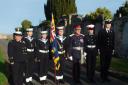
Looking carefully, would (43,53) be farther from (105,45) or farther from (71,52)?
(105,45)

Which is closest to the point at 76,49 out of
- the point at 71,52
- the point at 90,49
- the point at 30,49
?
the point at 71,52

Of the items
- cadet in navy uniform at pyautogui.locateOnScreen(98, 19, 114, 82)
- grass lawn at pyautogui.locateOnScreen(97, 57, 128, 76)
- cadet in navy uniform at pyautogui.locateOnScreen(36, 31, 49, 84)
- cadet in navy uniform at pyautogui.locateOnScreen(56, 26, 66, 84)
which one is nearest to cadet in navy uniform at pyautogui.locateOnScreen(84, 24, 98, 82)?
cadet in navy uniform at pyautogui.locateOnScreen(98, 19, 114, 82)

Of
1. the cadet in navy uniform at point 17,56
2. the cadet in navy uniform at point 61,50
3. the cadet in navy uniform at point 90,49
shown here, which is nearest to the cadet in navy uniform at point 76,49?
the cadet in navy uniform at point 90,49

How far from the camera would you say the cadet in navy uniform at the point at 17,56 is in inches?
646

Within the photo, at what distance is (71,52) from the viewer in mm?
17312

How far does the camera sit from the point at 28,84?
1756cm

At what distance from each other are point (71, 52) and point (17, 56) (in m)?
1.87

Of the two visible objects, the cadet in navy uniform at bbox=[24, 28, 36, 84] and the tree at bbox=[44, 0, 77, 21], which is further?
the tree at bbox=[44, 0, 77, 21]

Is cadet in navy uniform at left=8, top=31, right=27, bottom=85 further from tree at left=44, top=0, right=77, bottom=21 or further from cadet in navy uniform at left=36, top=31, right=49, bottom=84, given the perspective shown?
tree at left=44, top=0, right=77, bottom=21

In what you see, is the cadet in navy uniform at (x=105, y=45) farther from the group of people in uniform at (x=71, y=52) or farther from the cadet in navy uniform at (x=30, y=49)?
the cadet in navy uniform at (x=30, y=49)

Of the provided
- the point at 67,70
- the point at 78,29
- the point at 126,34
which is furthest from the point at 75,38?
the point at 126,34

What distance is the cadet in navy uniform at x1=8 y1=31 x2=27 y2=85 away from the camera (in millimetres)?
16406

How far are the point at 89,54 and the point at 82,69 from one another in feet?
12.9

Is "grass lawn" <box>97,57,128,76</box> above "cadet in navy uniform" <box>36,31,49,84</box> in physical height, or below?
below
